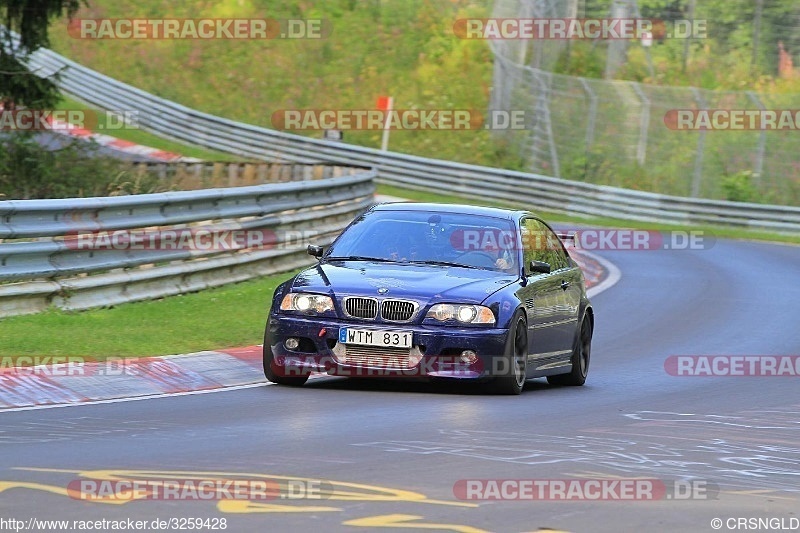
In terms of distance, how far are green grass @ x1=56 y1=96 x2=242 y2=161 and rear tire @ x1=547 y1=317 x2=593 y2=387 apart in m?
27.9

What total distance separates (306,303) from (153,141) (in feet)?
103

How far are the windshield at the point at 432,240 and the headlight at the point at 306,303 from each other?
0.96m

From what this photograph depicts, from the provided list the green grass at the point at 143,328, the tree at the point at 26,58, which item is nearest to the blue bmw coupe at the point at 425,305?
the green grass at the point at 143,328

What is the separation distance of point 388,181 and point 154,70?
1342 centimetres

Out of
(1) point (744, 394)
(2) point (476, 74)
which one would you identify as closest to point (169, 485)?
(1) point (744, 394)

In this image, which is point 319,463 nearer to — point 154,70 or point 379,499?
point 379,499

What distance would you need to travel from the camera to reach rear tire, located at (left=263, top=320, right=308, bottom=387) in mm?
12078

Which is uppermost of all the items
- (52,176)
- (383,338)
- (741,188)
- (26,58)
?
(26,58)

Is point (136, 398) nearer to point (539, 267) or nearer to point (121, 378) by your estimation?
point (121, 378)

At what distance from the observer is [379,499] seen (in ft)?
24.1

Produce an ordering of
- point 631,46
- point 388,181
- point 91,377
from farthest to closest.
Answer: point 631,46 < point 388,181 < point 91,377

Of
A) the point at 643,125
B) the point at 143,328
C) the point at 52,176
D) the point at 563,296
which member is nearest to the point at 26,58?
the point at 52,176

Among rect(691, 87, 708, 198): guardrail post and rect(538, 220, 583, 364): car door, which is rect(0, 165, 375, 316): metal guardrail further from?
rect(691, 87, 708, 198): guardrail post

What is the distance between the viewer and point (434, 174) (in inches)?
1582
